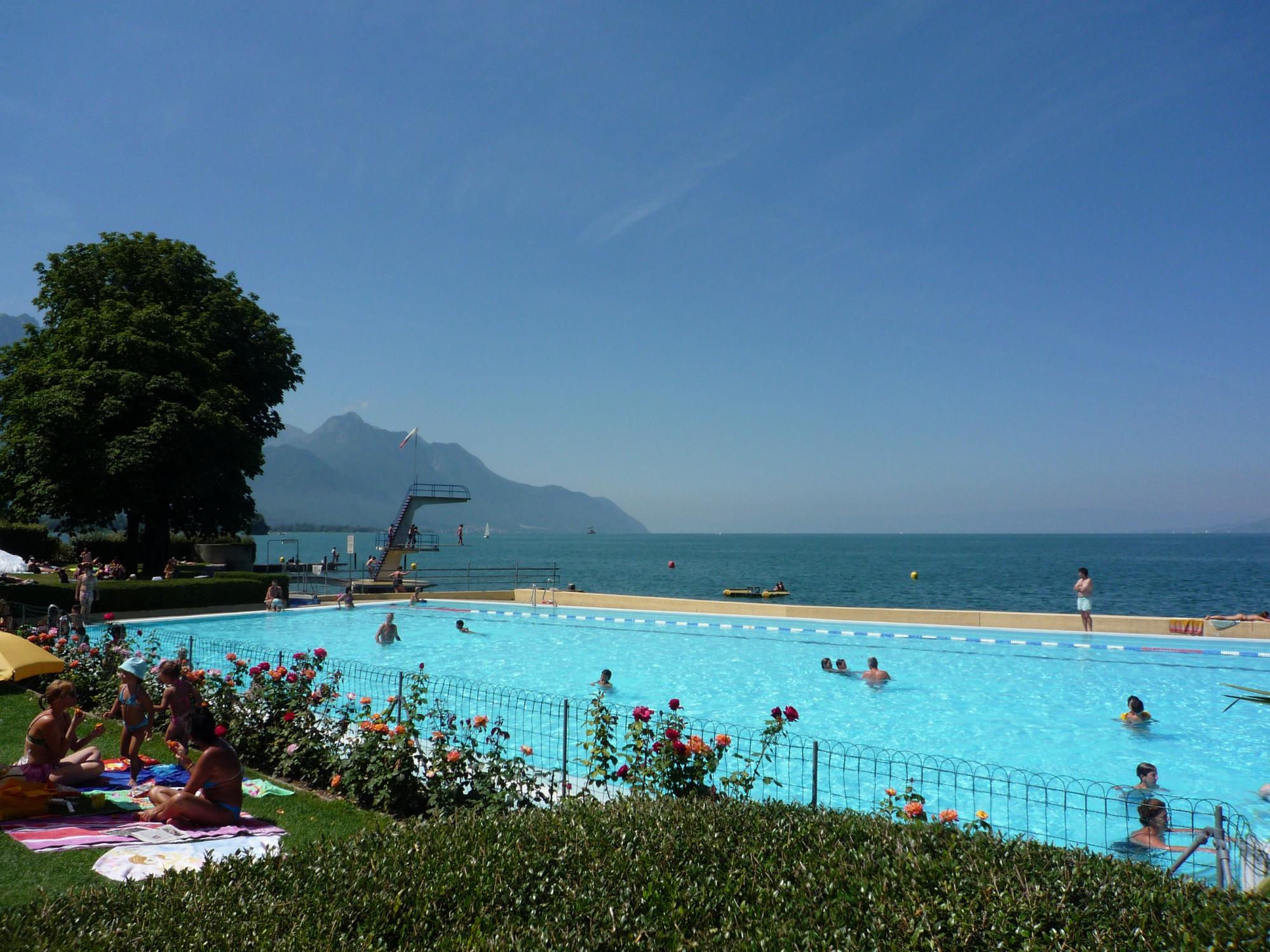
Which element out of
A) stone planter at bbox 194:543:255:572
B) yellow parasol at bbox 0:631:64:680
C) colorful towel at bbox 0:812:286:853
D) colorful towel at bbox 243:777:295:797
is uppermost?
stone planter at bbox 194:543:255:572

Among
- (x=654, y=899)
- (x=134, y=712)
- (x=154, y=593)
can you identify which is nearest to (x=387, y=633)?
(x=154, y=593)

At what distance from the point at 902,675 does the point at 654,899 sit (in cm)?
1621

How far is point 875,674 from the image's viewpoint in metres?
17.7

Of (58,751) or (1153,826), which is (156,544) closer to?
(58,751)

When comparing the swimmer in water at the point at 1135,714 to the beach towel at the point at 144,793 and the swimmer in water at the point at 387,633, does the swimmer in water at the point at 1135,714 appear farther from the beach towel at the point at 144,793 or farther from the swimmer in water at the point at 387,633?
the swimmer in water at the point at 387,633

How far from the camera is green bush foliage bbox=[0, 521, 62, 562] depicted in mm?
37906

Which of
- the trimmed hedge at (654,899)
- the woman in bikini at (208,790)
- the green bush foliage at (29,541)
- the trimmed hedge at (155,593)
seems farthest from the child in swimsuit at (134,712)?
the green bush foliage at (29,541)

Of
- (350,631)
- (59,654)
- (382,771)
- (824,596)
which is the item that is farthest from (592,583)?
(382,771)

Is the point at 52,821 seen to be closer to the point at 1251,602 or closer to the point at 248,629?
the point at 248,629

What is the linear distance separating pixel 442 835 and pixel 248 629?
21983 millimetres

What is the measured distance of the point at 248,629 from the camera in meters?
23.9

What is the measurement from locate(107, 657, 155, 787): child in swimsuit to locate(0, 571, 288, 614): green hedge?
16196 millimetres

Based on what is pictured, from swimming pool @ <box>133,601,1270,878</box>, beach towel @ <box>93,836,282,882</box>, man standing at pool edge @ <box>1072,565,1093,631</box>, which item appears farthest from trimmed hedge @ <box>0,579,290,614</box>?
man standing at pool edge @ <box>1072,565,1093,631</box>

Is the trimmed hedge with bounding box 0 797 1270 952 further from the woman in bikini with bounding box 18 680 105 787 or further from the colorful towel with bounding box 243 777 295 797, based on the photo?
the woman in bikini with bounding box 18 680 105 787
